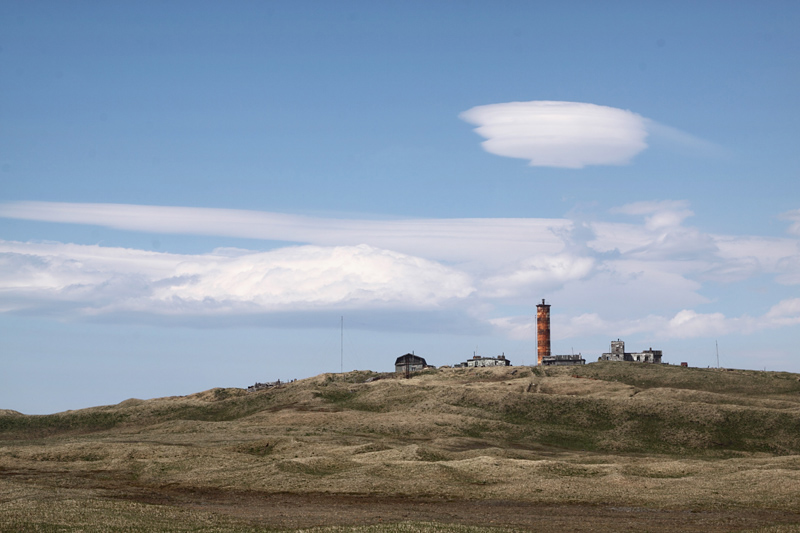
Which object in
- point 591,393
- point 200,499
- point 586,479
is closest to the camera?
point 200,499

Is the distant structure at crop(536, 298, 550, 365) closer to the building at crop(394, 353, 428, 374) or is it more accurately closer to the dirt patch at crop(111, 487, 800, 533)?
the building at crop(394, 353, 428, 374)

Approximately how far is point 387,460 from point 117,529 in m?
34.2

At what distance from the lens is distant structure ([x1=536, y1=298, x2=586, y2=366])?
183000 millimetres

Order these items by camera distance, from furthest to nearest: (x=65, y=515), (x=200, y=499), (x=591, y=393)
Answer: (x=591, y=393), (x=200, y=499), (x=65, y=515)

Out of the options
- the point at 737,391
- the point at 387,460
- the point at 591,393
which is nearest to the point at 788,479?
the point at 387,460

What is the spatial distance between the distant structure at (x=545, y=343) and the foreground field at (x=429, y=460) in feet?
112

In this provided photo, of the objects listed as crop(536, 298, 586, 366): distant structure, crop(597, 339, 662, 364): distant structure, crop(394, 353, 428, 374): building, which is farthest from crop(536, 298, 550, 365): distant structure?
crop(394, 353, 428, 374): building

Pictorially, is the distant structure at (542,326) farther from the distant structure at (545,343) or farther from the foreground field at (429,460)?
the foreground field at (429,460)

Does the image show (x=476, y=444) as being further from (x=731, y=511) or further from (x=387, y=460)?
(x=731, y=511)

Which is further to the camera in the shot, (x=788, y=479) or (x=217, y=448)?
(x=217, y=448)

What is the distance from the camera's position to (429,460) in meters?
70.6

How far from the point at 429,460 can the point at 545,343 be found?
12241 cm

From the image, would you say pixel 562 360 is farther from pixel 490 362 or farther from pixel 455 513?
pixel 455 513

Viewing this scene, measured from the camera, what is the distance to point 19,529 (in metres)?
35.0
